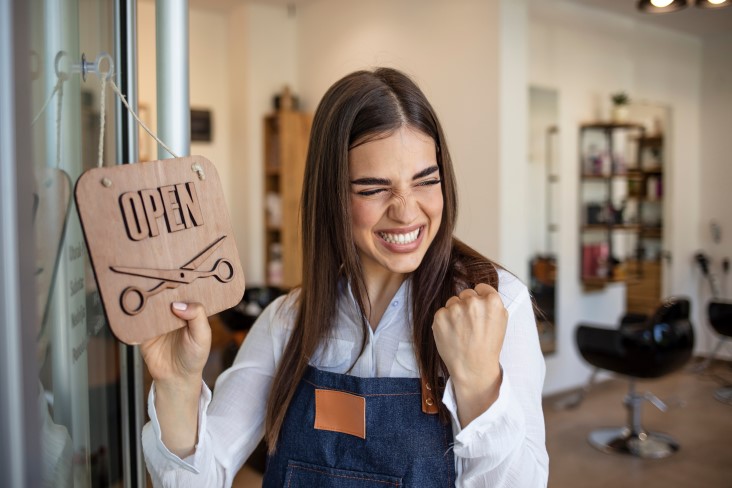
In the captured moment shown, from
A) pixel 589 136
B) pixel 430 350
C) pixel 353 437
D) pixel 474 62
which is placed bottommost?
pixel 353 437

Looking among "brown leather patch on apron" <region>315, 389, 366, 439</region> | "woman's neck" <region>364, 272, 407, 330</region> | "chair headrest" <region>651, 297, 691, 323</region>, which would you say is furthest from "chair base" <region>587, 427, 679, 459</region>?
"brown leather patch on apron" <region>315, 389, 366, 439</region>

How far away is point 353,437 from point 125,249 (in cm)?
58

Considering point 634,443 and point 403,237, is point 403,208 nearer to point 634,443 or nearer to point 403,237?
point 403,237

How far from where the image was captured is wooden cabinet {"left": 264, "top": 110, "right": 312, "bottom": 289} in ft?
18.5

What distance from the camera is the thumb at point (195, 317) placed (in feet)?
2.62

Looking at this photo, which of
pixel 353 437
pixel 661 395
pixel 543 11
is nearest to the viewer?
pixel 353 437

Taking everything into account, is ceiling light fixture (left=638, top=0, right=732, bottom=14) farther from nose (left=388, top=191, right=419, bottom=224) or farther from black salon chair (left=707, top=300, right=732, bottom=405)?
nose (left=388, top=191, right=419, bottom=224)

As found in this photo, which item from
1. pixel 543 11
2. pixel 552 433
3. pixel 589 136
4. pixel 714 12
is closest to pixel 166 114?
pixel 552 433

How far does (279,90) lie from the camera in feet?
19.4

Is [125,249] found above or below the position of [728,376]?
above

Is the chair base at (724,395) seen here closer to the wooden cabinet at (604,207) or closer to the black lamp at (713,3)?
the wooden cabinet at (604,207)

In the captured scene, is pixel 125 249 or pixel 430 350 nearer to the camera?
pixel 125 249

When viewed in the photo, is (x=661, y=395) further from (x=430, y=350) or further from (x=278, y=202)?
(x=430, y=350)

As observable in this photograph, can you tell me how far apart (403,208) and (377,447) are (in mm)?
420
